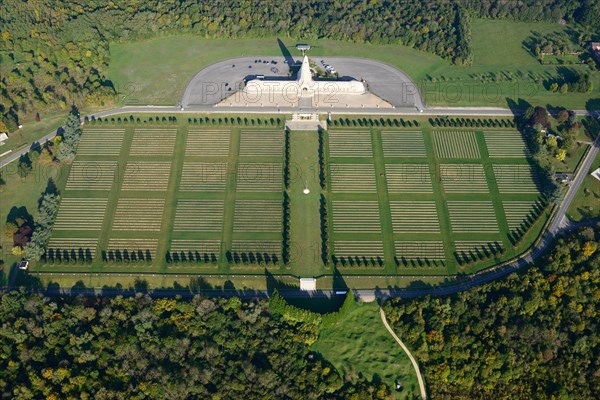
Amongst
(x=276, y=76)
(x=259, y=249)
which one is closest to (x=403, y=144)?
(x=276, y=76)

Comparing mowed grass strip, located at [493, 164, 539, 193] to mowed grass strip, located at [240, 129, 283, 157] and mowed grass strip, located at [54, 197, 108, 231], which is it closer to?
mowed grass strip, located at [240, 129, 283, 157]

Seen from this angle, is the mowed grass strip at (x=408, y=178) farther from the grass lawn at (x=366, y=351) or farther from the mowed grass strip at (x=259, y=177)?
the grass lawn at (x=366, y=351)

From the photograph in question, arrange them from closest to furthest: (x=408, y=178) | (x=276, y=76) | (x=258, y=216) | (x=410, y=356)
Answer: (x=410, y=356) → (x=258, y=216) → (x=408, y=178) → (x=276, y=76)

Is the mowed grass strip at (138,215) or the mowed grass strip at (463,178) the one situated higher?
the mowed grass strip at (463,178)

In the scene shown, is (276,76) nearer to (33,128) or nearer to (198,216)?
(198,216)

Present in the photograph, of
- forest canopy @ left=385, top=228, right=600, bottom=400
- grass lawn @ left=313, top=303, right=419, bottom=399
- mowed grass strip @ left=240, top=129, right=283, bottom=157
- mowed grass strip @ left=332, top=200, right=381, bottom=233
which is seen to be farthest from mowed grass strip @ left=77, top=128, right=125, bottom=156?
forest canopy @ left=385, top=228, right=600, bottom=400

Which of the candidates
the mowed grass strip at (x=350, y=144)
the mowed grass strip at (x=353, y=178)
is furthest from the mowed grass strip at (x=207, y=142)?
the mowed grass strip at (x=353, y=178)
